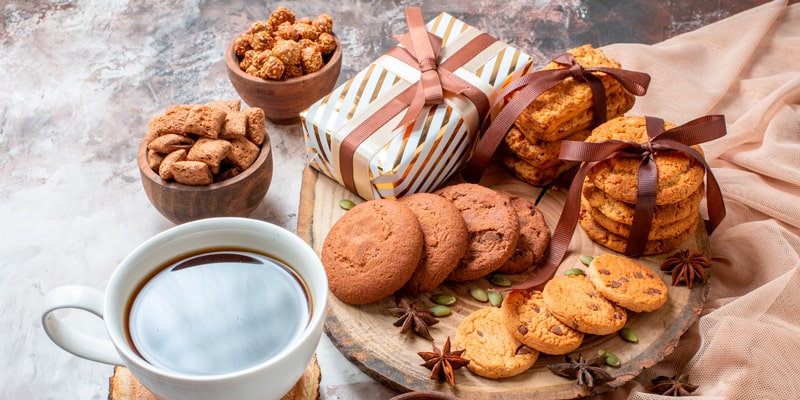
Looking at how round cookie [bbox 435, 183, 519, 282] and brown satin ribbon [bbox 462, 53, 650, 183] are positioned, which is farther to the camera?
brown satin ribbon [bbox 462, 53, 650, 183]

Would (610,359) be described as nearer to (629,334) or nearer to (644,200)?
(629,334)

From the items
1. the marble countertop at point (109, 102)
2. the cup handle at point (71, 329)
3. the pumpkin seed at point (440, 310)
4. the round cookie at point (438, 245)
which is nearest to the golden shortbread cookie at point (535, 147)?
the round cookie at point (438, 245)

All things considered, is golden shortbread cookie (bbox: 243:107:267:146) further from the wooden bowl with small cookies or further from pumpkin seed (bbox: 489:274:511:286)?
pumpkin seed (bbox: 489:274:511:286)

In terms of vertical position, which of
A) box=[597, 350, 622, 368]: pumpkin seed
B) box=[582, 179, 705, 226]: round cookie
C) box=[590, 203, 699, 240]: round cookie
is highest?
box=[582, 179, 705, 226]: round cookie

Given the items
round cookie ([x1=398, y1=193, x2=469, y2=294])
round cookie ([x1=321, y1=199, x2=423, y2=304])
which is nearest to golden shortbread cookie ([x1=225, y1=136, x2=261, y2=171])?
round cookie ([x1=321, y1=199, x2=423, y2=304])

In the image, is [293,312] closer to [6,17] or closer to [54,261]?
[54,261]
